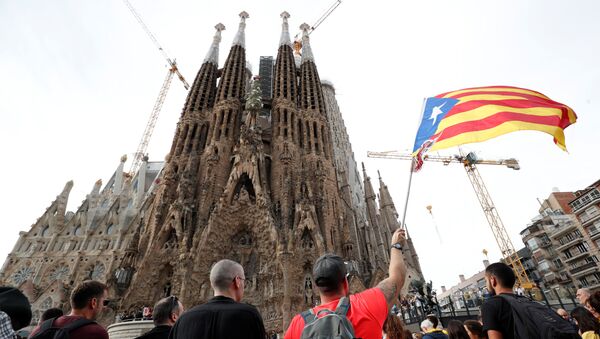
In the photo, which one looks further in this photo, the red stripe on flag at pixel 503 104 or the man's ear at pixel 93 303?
the red stripe on flag at pixel 503 104

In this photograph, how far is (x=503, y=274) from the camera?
8.54 ft

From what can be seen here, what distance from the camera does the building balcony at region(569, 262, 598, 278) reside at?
33688mm

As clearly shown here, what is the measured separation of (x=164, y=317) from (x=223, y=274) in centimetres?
111

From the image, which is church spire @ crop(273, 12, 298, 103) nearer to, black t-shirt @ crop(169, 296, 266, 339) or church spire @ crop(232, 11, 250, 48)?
church spire @ crop(232, 11, 250, 48)

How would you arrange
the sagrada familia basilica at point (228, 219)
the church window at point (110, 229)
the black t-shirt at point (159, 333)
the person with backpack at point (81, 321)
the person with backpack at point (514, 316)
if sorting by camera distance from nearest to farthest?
the person with backpack at point (514, 316), the person with backpack at point (81, 321), the black t-shirt at point (159, 333), the sagrada familia basilica at point (228, 219), the church window at point (110, 229)

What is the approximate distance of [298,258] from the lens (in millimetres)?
17156

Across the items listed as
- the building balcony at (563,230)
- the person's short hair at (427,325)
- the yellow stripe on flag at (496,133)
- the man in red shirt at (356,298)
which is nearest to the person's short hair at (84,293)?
the man in red shirt at (356,298)

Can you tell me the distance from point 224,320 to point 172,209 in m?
18.6

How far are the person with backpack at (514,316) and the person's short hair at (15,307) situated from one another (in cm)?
358

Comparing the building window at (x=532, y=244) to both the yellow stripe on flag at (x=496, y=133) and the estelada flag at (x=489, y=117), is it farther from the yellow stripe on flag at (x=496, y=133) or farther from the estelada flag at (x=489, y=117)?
the yellow stripe on flag at (x=496, y=133)

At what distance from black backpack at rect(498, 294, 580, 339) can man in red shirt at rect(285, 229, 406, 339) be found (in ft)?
3.20

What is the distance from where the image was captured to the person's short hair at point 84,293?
276cm

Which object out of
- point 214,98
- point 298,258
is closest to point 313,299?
point 298,258

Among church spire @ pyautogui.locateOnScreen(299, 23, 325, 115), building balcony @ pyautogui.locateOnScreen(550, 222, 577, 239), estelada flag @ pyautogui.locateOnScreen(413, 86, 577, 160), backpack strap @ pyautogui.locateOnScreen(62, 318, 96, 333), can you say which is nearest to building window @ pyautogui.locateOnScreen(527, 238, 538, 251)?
building balcony @ pyautogui.locateOnScreen(550, 222, 577, 239)
